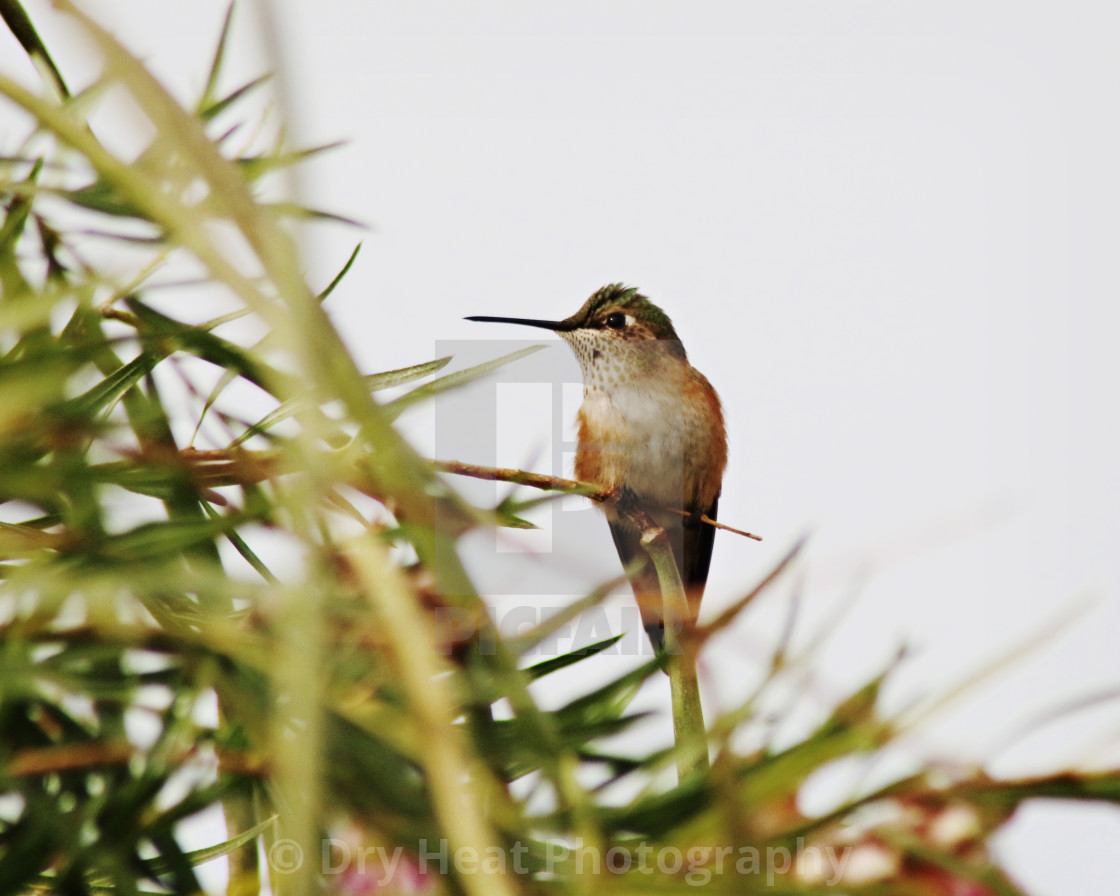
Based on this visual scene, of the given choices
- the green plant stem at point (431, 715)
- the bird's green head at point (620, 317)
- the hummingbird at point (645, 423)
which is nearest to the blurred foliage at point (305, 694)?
the green plant stem at point (431, 715)

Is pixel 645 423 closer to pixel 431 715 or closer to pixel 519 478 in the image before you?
pixel 519 478

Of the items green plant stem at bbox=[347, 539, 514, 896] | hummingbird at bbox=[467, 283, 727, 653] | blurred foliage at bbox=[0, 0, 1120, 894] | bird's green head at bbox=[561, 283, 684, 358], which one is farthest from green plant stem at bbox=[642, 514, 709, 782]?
bird's green head at bbox=[561, 283, 684, 358]

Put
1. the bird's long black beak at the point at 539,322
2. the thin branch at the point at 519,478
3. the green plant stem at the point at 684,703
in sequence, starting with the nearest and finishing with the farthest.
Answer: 1. the green plant stem at the point at 684,703
2. the thin branch at the point at 519,478
3. the bird's long black beak at the point at 539,322

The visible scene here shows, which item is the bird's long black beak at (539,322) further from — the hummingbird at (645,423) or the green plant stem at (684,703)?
the green plant stem at (684,703)

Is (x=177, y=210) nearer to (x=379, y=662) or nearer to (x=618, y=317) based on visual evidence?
(x=379, y=662)

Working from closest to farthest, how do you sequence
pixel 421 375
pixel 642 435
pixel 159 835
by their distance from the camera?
pixel 159 835
pixel 421 375
pixel 642 435

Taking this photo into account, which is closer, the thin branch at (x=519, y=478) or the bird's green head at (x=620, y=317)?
the thin branch at (x=519, y=478)

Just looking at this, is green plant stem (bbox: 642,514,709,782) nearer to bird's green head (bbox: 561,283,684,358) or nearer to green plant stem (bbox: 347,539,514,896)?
green plant stem (bbox: 347,539,514,896)

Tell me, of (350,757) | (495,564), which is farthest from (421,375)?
(350,757)
